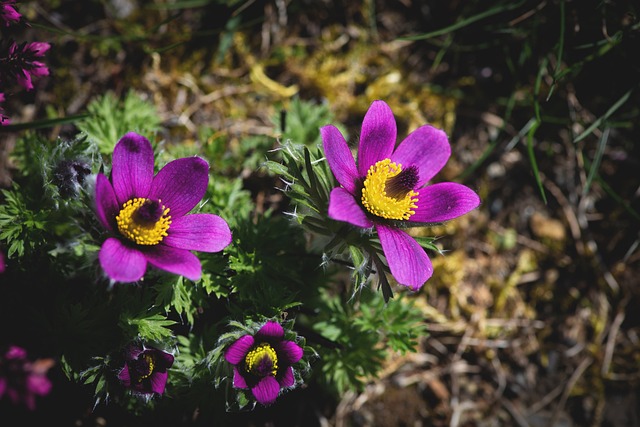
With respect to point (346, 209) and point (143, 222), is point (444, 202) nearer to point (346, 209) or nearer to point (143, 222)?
point (346, 209)

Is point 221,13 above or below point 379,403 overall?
above

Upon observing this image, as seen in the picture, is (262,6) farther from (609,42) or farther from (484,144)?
(609,42)

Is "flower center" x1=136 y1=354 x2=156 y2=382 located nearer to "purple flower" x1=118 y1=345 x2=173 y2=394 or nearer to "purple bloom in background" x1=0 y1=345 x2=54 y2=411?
"purple flower" x1=118 y1=345 x2=173 y2=394

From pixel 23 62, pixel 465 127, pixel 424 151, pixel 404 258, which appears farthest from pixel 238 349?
pixel 465 127

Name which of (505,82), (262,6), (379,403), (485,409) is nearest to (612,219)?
(505,82)

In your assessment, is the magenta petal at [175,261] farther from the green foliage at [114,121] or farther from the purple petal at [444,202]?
the purple petal at [444,202]

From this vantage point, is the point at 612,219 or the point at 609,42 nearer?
the point at 609,42
